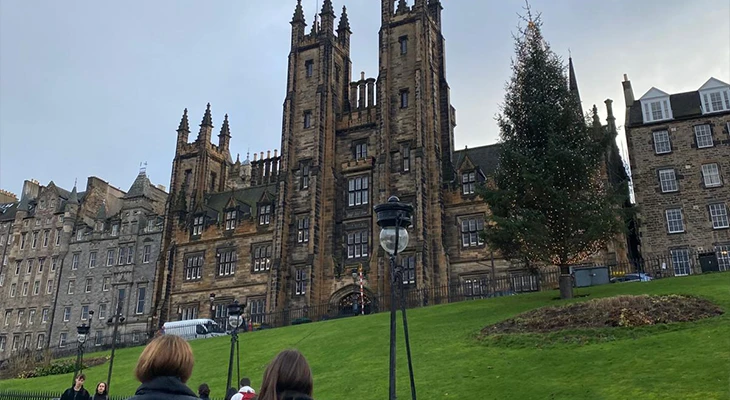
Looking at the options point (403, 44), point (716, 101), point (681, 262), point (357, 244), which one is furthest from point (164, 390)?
point (716, 101)

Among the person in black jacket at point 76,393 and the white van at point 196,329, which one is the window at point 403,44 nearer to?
the white van at point 196,329

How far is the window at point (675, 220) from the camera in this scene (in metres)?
41.2

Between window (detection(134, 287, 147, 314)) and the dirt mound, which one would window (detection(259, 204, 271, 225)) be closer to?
window (detection(134, 287, 147, 314))

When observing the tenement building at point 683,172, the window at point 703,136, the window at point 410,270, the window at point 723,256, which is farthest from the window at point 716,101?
the window at point 410,270

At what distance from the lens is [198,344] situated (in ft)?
123

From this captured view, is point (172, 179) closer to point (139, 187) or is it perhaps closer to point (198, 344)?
point (139, 187)

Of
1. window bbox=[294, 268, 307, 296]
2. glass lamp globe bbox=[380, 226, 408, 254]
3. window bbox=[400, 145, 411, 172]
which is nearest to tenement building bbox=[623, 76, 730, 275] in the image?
window bbox=[400, 145, 411, 172]

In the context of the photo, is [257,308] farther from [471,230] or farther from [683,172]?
[683,172]

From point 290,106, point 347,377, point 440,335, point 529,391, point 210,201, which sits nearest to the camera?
point 529,391

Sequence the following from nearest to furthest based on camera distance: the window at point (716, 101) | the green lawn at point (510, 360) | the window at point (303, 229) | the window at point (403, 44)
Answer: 1. the green lawn at point (510, 360)
2. the window at point (716, 101)
3. the window at point (303, 229)
4. the window at point (403, 44)

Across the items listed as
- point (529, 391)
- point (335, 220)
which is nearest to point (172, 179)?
point (335, 220)

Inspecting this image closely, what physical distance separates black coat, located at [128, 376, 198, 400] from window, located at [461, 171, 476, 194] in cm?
4234

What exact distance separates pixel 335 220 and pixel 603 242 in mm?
24124

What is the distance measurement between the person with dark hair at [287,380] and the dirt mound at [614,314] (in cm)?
1893
